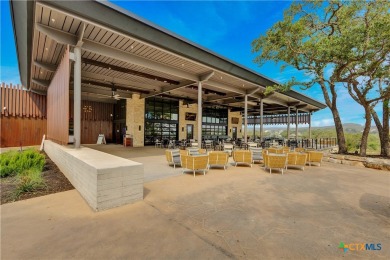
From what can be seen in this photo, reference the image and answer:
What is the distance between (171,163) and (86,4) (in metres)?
5.36

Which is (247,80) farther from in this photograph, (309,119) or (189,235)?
(309,119)

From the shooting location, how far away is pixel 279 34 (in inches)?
316

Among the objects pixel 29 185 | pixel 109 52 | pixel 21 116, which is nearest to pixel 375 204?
pixel 29 185

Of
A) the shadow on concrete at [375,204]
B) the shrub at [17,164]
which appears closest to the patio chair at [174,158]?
the shrub at [17,164]

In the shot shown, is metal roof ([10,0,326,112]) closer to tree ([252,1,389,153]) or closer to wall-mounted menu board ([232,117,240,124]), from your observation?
tree ([252,1,389,153])

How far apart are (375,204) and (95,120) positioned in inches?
695

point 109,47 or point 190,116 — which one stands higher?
point 109,47

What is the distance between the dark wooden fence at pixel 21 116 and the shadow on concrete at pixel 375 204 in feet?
55.8

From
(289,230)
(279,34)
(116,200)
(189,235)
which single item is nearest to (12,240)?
(116,200)

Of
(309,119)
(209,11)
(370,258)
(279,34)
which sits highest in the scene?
(209,11)

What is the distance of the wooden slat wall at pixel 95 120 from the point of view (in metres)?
15.1

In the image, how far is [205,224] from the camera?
8.82ft

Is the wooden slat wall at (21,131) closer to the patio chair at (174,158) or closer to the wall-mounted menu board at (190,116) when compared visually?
the patio chair at (174,158)

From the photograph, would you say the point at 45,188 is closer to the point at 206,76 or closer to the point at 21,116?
the point at 206,76
